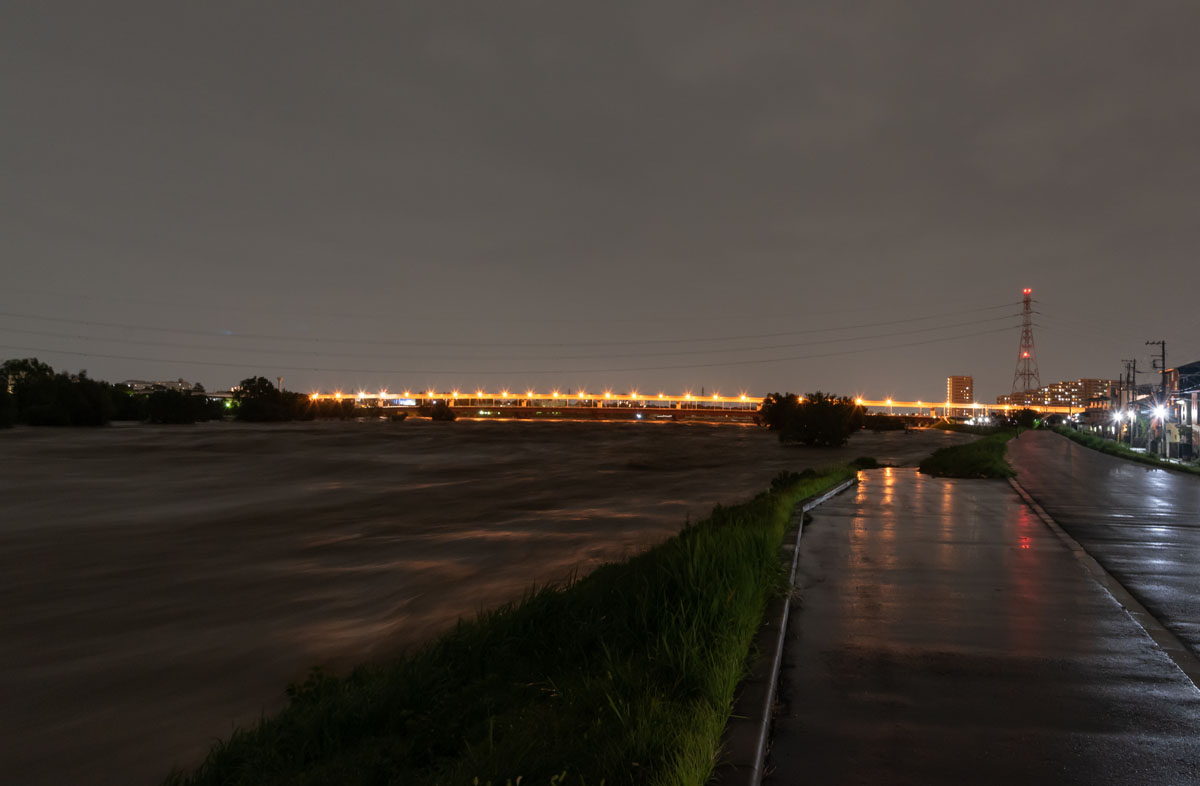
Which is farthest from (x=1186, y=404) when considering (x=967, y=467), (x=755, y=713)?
(x=755, y=713)

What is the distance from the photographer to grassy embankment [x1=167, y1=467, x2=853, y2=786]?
13.4 feet

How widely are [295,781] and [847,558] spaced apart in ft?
25.4

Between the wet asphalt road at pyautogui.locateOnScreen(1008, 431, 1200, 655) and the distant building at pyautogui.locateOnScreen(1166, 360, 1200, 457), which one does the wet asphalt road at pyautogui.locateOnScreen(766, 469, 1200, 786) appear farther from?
the distant building at pyautogui.locateOnScreen(1166, 360, 1200, 457)

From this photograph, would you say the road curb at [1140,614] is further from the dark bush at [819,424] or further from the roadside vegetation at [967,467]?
the dark bush at [819,424]

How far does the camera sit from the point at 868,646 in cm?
656

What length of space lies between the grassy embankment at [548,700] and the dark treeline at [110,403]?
293 feet

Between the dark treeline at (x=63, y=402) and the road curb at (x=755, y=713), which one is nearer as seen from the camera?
the road curb at (x=755, y=713)

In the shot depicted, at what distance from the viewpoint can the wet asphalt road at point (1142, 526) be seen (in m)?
8.58

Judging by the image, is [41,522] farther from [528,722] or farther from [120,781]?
[528,722]

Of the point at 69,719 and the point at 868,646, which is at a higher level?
the point at 868,646

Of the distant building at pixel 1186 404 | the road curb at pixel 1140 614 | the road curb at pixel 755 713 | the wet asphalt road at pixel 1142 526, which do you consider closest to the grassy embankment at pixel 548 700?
the road curb at pixel 755 713

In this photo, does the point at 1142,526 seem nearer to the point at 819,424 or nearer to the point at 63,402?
the point at 819,424

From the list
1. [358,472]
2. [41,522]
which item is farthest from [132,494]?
[358,472]

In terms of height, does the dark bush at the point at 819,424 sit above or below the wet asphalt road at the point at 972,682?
above
